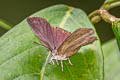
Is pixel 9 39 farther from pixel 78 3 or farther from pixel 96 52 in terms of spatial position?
pixel 78 3

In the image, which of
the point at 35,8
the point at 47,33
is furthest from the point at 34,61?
the point at 35,8

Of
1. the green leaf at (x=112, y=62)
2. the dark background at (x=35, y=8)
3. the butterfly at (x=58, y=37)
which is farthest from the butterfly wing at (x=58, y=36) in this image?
the dark background at (x=35, y=8)

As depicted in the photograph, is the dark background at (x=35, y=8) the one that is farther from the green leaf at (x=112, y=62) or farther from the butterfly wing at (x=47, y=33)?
the butterfly wing at (x=47, y=33)

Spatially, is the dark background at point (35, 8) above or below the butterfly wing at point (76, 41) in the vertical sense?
above

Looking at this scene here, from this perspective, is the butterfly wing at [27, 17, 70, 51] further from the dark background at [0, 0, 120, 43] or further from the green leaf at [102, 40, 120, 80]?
the dark background at [0, 0, 120, 43]

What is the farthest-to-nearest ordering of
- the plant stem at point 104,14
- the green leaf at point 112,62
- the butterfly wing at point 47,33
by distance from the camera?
the green leaf at point 112,62, the plant stem at point 104,14, the butterfly wing at point 47,33

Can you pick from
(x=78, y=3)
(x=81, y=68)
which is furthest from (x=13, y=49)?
(x=78, y=3)

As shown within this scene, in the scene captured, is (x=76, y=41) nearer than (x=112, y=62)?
Yes

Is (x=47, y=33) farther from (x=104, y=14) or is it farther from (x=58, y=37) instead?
(x=104, y=14)
